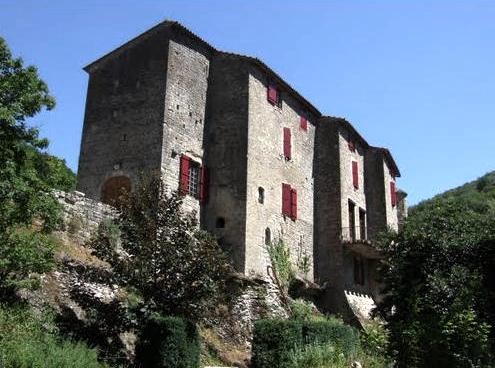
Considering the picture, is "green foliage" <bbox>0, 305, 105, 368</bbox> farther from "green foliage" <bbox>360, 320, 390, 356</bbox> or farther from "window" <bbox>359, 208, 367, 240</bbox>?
"window" <bbox>359, 208, 367, 240</bbox>

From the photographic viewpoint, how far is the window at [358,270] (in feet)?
96.0

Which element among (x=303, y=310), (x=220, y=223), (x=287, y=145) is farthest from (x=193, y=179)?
(x=303, y=310)

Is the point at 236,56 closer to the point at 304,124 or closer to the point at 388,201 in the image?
the point at 304,124

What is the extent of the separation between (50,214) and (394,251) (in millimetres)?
9770

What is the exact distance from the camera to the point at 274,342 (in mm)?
15672

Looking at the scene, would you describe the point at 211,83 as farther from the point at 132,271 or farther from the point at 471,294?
the point at 471,294

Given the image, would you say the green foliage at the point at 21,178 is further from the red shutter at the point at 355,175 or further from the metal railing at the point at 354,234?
the red shutter at the point at 355,175

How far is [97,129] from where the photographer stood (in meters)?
25.5

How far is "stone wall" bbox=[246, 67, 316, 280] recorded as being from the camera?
79.3ft

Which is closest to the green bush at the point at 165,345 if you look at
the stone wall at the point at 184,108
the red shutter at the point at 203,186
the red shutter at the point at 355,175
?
the stone wall at the point at 184,108

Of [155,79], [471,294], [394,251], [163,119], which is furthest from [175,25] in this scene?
[471,294]

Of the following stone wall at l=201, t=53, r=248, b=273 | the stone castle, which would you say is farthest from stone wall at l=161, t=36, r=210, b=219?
stone wall at l=201, t=53, r=248, b=273

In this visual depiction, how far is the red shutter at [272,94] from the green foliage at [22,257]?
1642 centimetres

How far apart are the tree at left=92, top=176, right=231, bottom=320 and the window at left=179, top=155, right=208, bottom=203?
29.9 ft
